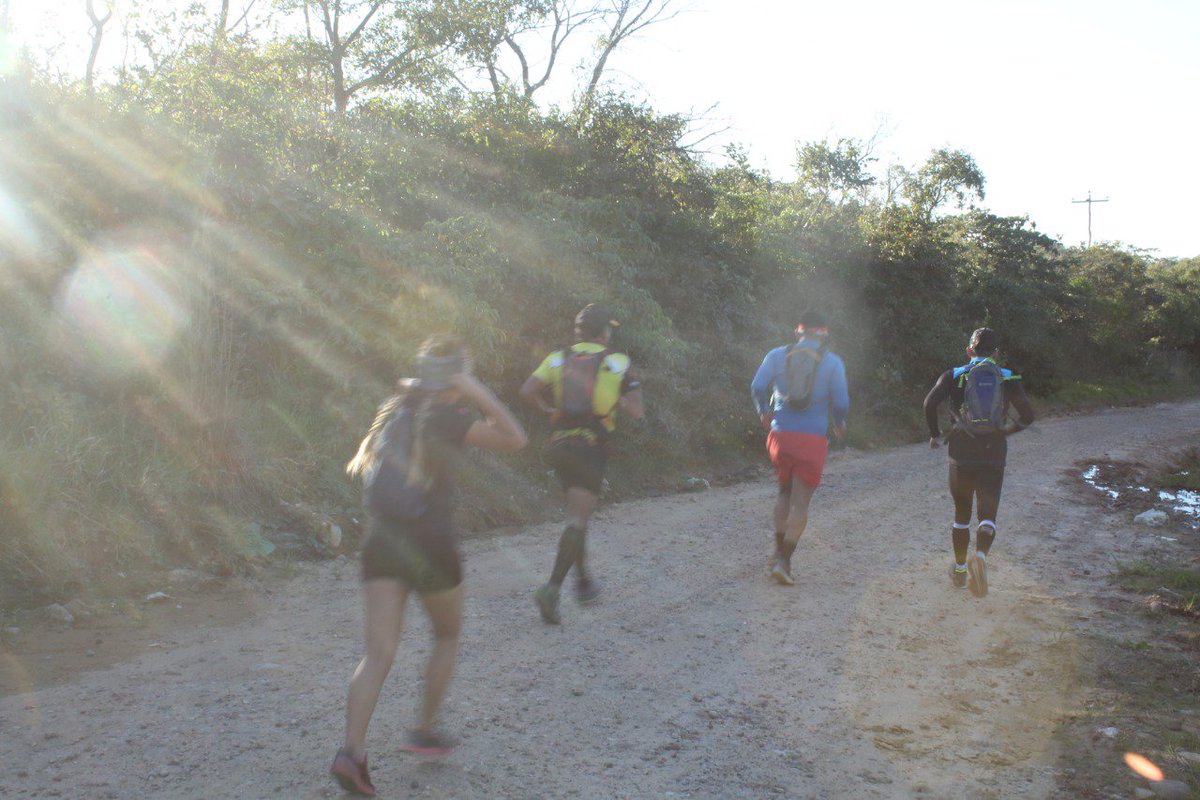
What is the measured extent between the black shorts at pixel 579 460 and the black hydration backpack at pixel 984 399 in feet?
9.31

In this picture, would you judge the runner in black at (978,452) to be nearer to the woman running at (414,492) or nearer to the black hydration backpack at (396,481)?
the woman running at (414,492)

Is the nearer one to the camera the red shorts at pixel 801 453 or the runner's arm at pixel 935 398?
the red shorts at pixel 801 453

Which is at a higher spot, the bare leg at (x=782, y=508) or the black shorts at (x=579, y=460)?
the black shorts at (x=579, y=460)

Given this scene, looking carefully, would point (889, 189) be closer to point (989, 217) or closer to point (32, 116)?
point (989, 217)

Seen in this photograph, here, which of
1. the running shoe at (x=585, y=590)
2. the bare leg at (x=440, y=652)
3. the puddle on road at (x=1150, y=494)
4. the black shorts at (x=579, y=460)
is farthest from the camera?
the puddle on road at (x=1150, y=494)

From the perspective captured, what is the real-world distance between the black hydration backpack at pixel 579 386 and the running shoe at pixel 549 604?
1017mm

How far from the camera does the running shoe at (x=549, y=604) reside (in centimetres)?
599

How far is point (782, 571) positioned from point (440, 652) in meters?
3.97

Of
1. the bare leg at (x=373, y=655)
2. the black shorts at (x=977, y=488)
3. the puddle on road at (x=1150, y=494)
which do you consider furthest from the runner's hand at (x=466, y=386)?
the puddle on road at (x=1150, y=494)

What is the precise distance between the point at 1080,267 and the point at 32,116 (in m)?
44.1

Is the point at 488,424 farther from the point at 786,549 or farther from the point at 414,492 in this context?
the point at 786,549

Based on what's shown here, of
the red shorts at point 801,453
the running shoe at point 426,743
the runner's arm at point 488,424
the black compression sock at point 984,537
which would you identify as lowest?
the running shoe at point 426,743

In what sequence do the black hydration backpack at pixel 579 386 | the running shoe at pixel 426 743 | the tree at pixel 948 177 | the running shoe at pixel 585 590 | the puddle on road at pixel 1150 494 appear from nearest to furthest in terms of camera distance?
the running shoe at pixel 426 743 < the black hydration backpack at pixel 579 386 < the running shoe at pixel 585 590 < the puddle on road at pixel 1150 494 < the tree at pixel 948 177

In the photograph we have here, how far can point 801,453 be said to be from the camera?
709 cm
